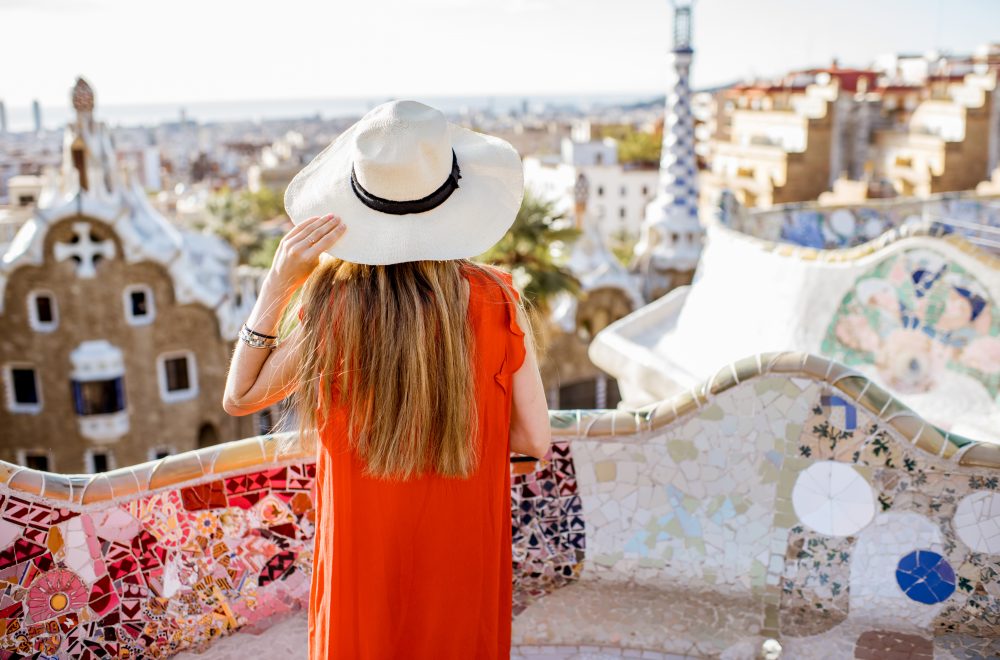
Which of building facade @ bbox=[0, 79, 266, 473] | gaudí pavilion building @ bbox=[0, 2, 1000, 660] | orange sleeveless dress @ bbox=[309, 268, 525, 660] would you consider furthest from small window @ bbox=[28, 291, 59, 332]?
orange sleeveless dress @ bbox=[309, 268, 525, 660]

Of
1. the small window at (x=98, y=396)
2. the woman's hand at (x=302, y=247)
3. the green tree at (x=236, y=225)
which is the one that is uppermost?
the woman's hand at (x=302, y=247)

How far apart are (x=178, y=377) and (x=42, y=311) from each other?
2061 millimetres

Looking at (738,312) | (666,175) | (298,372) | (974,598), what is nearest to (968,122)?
(666,175)

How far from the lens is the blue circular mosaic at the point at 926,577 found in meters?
3.64

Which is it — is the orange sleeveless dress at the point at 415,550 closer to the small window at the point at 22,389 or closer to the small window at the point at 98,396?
the small window at the point at 98,396

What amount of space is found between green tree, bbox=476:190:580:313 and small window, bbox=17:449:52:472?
696 cm

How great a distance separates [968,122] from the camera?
28.0 metres

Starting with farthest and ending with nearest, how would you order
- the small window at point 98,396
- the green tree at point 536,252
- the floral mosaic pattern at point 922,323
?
the small window at point 98,396
the green tree at point 536,252
the floral mosaic pattern at point 922,323

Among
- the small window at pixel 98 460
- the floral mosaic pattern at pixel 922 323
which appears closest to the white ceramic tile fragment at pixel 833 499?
the floral mosaic pattern at pixel 922 323

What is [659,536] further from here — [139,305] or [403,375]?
[139,305]

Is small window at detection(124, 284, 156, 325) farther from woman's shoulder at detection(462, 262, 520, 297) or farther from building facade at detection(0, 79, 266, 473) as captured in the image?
woman's shoulder at detection(462, 262, 520, 297)

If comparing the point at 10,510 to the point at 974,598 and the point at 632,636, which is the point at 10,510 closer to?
the point at 632,636

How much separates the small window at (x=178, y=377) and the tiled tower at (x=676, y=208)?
7.10 m

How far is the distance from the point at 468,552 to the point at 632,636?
4.84ft
